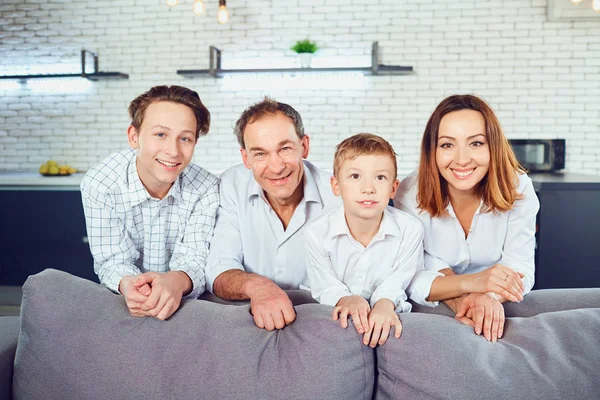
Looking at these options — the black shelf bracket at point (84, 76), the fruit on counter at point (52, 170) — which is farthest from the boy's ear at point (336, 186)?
the black shelf bracket at point (84, 76)

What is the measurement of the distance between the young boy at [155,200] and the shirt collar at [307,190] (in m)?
0.15

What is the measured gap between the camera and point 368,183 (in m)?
1.64

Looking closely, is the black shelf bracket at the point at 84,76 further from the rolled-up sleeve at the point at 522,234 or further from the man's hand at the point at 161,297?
the rolled-up sleeve at the point at 522,234

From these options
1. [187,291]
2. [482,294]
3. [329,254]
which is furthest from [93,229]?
[482,294]

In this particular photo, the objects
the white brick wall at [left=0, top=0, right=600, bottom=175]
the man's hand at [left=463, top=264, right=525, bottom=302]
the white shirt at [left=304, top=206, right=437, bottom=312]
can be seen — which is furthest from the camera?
the white brick wall at [left=0, top=0, right=600, bottom=175]

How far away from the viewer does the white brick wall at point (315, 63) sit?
191 inches

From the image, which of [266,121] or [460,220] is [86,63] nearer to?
[266,121]

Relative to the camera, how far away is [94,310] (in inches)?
56.2

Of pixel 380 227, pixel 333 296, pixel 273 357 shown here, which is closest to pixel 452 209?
pixel 380 227

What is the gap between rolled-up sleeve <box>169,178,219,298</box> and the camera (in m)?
1.91

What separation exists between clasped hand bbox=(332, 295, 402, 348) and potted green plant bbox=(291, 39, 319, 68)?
3.76m

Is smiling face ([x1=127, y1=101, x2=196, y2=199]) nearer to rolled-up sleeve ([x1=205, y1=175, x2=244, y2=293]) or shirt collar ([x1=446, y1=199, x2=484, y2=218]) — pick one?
rolled-up sleeve ([x1=205, y1=175, x2=244, y2=293])

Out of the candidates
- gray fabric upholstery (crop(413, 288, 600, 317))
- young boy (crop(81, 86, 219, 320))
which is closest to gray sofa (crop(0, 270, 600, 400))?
gray fabric upholstery (crop(413, 288, 600, 317))

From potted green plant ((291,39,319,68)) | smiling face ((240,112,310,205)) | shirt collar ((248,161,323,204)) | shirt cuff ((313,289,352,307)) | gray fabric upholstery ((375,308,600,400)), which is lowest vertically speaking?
gray fabric upholstery ((375,308,600,400))
